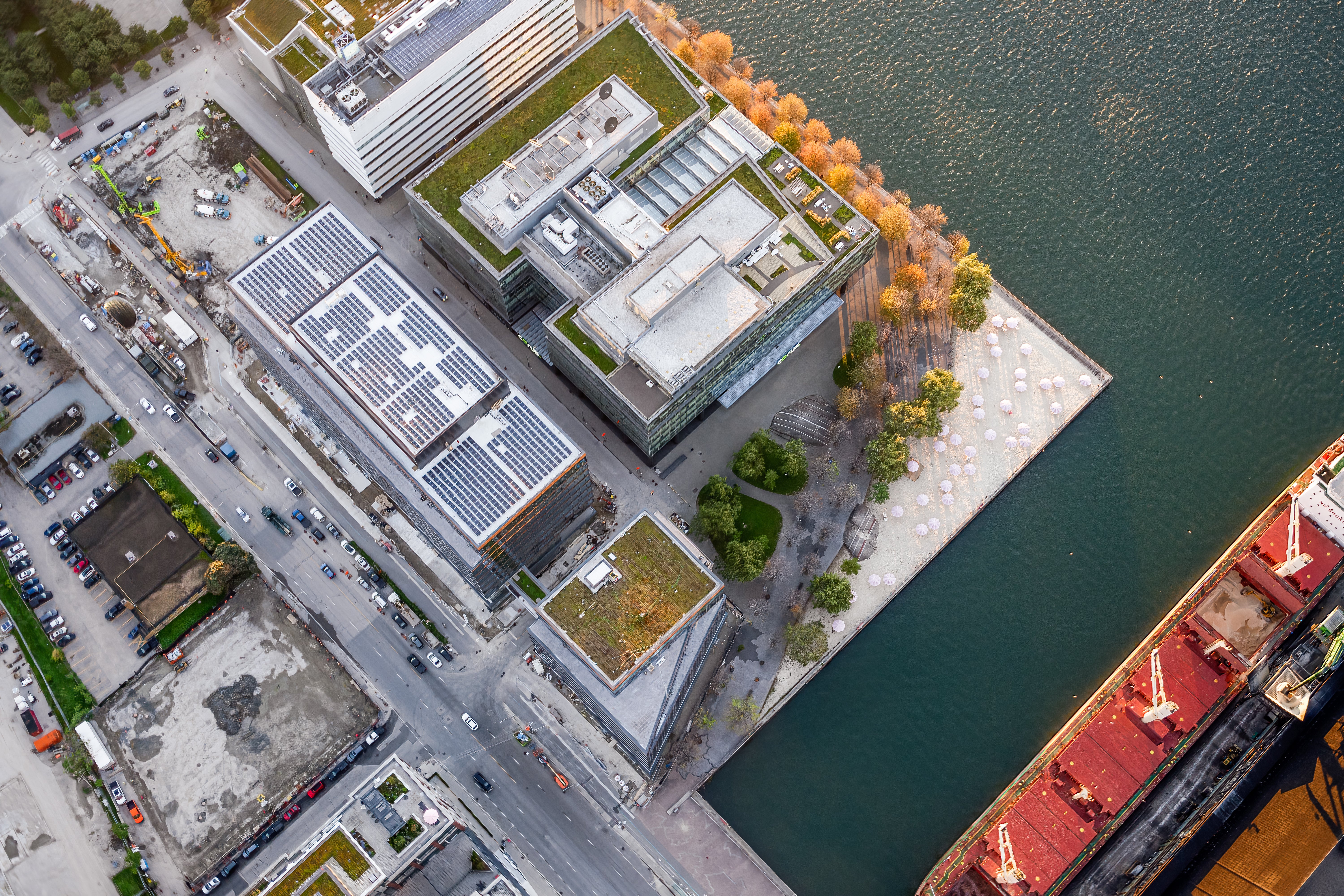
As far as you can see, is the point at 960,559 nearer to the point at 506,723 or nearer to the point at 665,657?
the point at 665,657

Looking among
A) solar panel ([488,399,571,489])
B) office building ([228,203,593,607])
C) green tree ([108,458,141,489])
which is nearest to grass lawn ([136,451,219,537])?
green tree ([108,458,141,489])

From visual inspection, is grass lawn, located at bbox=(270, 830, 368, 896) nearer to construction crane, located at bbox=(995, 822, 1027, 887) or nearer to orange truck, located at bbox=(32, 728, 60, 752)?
orange truck, located at bbox=(32, 728, 60, 752)

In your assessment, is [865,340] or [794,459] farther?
[865,340]

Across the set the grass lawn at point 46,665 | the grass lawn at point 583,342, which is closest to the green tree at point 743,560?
the grass lawn at point 583,342

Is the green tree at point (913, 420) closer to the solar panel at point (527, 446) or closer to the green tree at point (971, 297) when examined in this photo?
the green tree at point (971, 297)

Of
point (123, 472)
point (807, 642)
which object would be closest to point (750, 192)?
point (807, 642)

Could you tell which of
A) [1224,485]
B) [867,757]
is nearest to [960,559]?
[867,757]

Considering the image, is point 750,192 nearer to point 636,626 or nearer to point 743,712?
point 636,626
